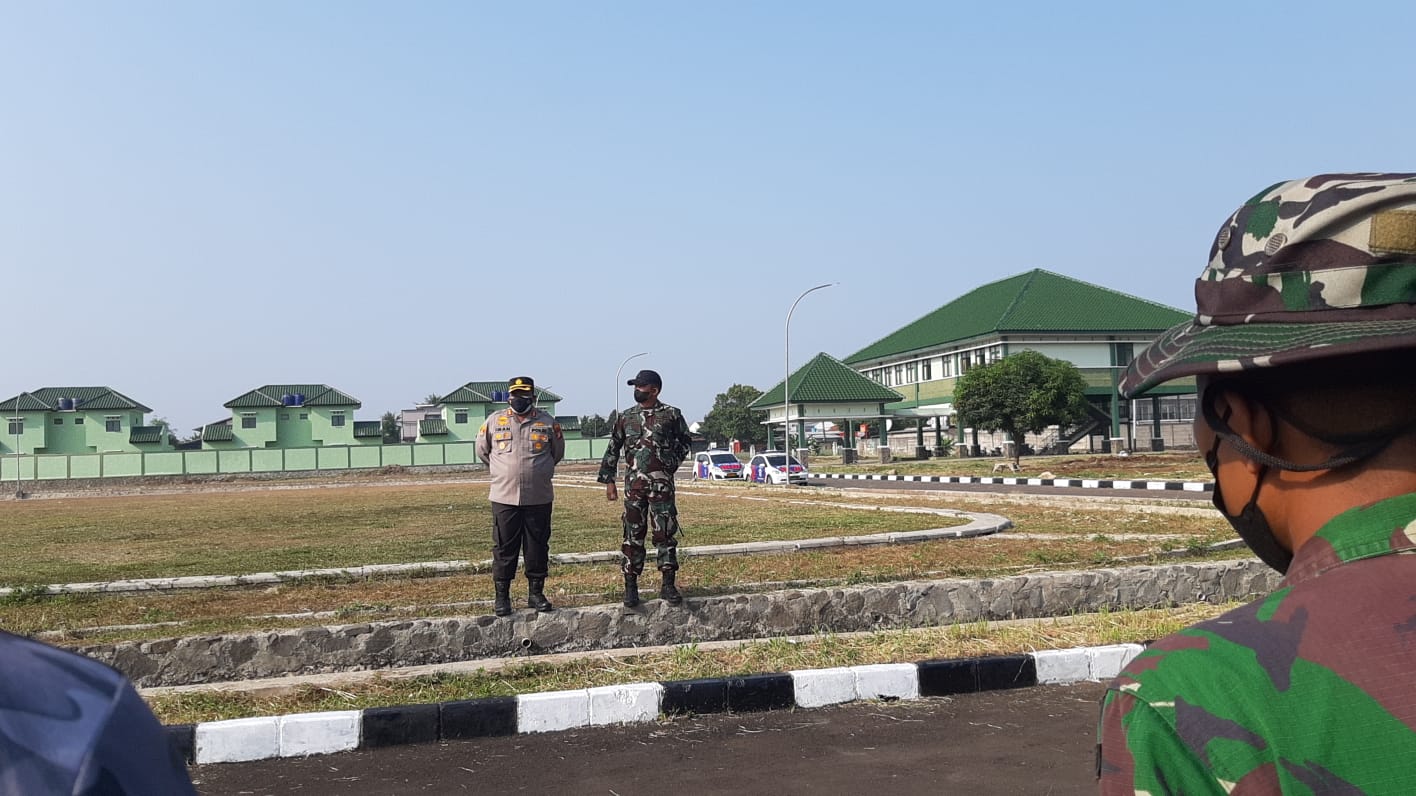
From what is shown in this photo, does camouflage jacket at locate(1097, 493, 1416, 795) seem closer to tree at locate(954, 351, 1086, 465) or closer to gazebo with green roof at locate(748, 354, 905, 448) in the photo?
tree at locate(954, 351, 1086, 465)

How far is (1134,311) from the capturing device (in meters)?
64.4

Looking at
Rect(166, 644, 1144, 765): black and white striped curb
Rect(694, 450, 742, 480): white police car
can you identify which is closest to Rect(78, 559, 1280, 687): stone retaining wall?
Rect(166, 644, 1144, 765): black and white striped curb

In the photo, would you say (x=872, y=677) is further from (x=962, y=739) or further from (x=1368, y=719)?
(x=1368, y=719)

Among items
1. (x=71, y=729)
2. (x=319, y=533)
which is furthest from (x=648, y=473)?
(x=319, y=533)

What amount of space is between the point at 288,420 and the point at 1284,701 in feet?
262

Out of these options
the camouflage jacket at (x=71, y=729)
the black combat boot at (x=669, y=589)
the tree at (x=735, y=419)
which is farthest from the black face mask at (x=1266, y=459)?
the tree at (x=735, y=419)

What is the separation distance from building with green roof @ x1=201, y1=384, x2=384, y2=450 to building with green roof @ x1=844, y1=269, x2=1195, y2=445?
36176 mm

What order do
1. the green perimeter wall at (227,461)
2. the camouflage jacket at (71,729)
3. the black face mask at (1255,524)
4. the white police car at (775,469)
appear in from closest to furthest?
1. the camouflage jacket at (71,729)
2. the black face mask at (1255,524)
3. the white police car at (775,469)
4. the green perimeter wall at (227,461)

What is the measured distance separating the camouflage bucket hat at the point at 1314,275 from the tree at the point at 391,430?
270 feet

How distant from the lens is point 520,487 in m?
8.32

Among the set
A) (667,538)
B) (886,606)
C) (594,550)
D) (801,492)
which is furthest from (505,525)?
(801,492)

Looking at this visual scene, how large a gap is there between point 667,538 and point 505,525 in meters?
1.15

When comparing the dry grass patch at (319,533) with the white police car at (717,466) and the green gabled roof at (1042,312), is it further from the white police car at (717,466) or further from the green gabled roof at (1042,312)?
the green gabled roof at (1042,312)

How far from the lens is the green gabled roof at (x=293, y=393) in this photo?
246ft
